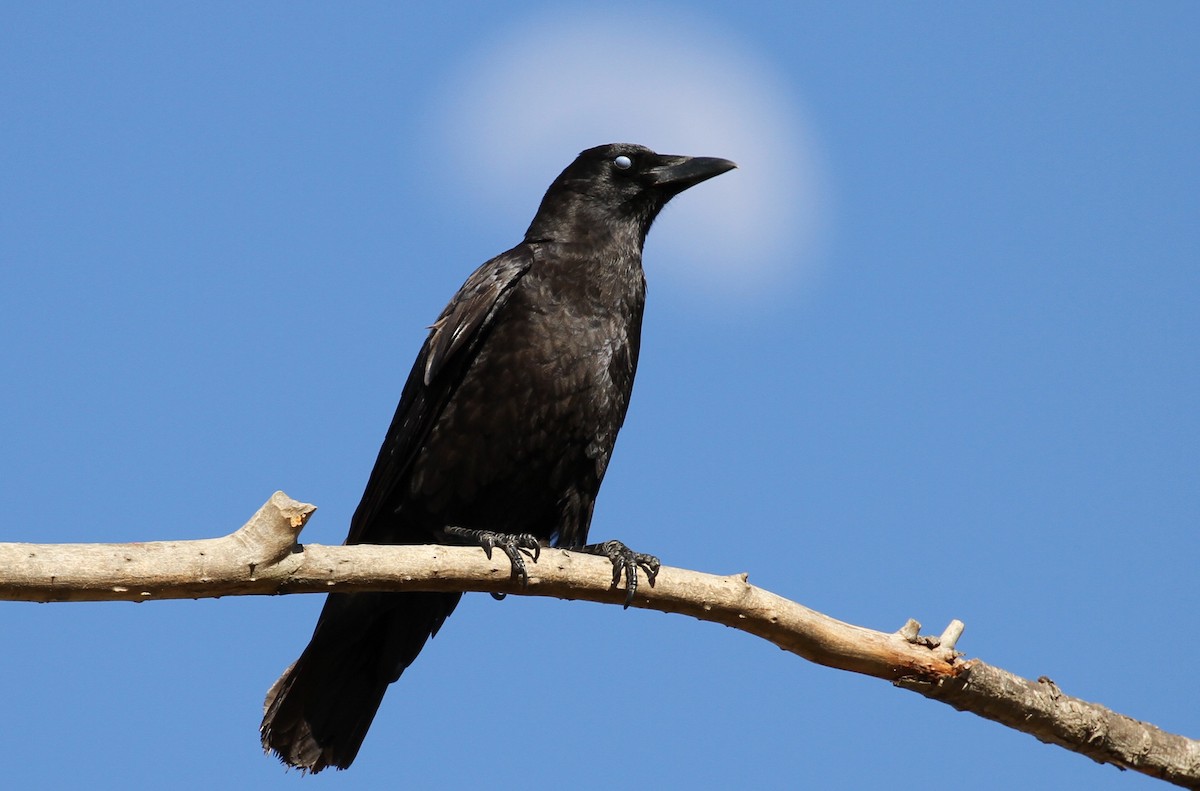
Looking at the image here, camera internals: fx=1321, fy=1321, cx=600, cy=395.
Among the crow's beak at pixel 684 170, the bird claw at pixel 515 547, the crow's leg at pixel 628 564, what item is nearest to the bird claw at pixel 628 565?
the crow's leg at pixel 628 564

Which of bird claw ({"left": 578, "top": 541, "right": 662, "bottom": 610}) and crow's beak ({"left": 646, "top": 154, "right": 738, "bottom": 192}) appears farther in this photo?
crow's beak ({"left": 646, "top": 154, "right": 738, "bottom": 192})

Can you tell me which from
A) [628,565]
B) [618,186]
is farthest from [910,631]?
[618,186]

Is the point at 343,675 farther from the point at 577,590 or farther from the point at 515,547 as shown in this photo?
the point at 577,590

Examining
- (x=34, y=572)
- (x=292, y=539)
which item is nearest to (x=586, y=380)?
(x=292, y=539)

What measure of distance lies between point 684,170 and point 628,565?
2927 millimetres

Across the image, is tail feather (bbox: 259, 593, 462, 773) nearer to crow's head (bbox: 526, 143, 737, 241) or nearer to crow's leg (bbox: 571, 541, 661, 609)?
crow's leg (bbox: 571, 541, 661, 609)

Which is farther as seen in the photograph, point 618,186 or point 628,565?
point 618,186

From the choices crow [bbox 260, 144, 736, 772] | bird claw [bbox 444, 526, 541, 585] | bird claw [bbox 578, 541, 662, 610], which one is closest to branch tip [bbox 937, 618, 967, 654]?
bird claw [bbox 578, 541, 662, 610]

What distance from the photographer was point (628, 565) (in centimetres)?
507

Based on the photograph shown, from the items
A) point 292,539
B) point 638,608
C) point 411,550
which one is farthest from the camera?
point 638,608

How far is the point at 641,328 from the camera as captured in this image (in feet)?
22.1

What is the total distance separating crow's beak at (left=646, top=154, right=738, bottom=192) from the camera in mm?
7230

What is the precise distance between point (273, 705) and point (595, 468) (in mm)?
1846

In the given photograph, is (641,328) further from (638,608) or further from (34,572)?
(34,572)
